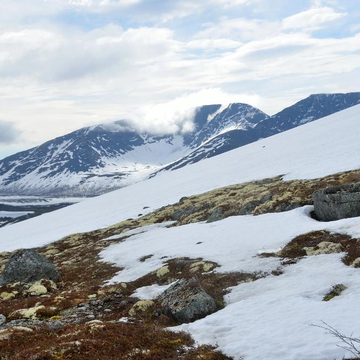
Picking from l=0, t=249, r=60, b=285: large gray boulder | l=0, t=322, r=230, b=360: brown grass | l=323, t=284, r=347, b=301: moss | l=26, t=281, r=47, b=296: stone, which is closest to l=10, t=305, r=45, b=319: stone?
l=0, t=322, r=230, b=360: brown grass

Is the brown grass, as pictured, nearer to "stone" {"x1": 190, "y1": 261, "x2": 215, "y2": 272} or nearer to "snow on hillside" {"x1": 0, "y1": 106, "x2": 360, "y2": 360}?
"snow on hillside" {"x1": 0, "y1": 106, "x2": 360, "y2": 360}

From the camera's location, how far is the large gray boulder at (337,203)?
88.9ft

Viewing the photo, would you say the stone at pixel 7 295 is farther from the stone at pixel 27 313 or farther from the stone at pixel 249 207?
the stone at pixel 249 207

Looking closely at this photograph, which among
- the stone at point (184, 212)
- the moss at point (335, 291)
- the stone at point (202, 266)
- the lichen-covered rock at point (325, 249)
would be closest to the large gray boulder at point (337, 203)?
the lichen-covered rock at point (325, 249)

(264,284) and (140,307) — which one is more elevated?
(140,307)

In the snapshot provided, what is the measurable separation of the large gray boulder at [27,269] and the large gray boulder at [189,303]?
1667 cm

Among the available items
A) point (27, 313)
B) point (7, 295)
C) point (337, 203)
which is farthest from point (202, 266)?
point (7, 295)

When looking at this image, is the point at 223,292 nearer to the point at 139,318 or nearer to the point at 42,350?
the point at 139,318

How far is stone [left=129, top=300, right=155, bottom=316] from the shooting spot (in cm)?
1813

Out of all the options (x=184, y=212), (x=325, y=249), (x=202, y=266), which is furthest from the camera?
(x=184, y=212)

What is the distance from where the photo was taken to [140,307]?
725 inches

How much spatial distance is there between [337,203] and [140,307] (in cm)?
1954

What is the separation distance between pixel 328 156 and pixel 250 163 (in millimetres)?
30454

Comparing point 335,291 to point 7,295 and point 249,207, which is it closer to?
point 7,295
